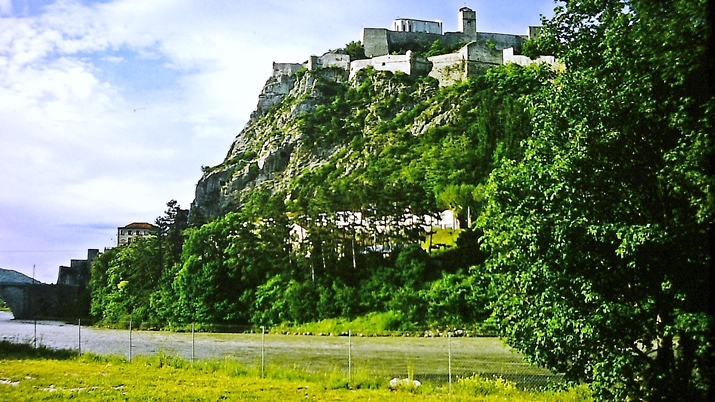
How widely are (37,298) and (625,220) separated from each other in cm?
9116

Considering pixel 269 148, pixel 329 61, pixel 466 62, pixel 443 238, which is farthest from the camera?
pixel 329 61

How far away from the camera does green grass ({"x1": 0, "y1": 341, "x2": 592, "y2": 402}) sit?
591 inches

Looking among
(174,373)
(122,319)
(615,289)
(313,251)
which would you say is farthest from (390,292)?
(615,289)

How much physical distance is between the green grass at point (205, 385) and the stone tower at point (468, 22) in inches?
3902

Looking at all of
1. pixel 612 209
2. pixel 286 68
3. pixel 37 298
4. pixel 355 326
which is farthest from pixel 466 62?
pixel 612 209

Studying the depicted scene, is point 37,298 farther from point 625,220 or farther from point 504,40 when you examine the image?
point 625,220

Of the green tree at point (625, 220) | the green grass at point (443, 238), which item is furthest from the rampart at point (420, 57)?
the green tree at point (625, 220)

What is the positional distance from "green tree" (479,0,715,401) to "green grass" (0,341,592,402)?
12.6ft

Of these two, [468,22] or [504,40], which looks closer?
[504,40]

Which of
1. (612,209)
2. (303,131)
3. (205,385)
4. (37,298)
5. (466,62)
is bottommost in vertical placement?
(205,385)

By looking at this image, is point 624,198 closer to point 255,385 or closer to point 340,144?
point 255,385

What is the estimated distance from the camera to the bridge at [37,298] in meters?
87.2

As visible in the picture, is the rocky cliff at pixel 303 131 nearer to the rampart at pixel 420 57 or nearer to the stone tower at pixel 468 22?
the rampart at pixel 420 57

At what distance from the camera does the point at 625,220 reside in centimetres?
1062
